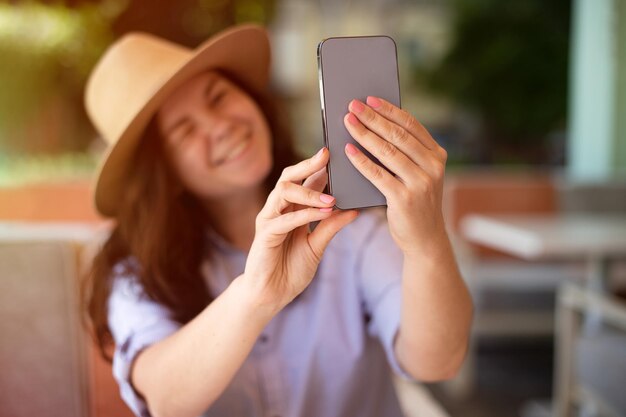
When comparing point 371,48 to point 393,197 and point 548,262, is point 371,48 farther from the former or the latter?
point 548,262

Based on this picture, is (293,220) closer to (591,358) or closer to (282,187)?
(282,187)

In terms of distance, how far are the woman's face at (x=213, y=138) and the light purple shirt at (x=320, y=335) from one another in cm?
8

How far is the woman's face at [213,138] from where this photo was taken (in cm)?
61

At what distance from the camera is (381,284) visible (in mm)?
763

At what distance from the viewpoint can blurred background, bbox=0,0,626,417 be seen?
684 millimetres

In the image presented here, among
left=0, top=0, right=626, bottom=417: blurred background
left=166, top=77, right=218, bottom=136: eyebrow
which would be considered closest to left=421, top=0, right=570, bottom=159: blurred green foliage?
left=0, top=0, right=626, bottom=417: blurred background

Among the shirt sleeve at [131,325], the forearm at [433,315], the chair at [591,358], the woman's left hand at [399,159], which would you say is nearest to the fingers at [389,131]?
the woman's left hand at [399,159]

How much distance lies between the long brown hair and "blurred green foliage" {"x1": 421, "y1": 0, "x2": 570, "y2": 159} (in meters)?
10.6

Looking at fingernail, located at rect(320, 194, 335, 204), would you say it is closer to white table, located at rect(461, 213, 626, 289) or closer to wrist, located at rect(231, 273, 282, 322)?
wrist, located at rect(231, 273, 282, 322)

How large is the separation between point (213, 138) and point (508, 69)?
40.7 feet

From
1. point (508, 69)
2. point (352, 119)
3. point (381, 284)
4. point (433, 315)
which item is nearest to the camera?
point (352, 119)

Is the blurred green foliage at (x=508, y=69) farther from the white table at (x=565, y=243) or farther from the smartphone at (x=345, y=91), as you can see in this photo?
the smartphone at (x=345, y=91)

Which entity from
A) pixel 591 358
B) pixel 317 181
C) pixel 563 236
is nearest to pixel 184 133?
pixel 317 181

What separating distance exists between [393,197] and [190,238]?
0.33 m
